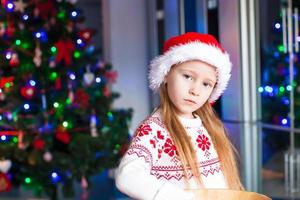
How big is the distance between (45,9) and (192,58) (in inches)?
95.4

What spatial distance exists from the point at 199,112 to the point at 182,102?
0.54 ft

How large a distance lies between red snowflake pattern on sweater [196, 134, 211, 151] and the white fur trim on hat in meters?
0.14

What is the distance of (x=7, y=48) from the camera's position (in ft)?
12.1

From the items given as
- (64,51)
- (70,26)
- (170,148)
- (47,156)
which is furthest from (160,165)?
(70,26)

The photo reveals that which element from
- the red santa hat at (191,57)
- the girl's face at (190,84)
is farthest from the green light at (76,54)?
the girl's face at (190,84)

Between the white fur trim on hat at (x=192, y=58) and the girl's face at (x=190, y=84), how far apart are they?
19 millimetres

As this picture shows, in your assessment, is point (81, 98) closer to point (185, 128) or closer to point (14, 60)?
point (14, 60)

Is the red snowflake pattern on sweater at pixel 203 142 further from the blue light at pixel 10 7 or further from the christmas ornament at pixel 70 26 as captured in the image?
the blue light at pixel 10 7

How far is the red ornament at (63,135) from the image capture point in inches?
147

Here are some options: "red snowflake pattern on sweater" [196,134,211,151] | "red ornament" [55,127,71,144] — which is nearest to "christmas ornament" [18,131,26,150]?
"red ornament" [55,127,71,144]

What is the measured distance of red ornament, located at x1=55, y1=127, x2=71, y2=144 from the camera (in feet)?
12.2

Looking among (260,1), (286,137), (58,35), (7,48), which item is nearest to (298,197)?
(286,137)

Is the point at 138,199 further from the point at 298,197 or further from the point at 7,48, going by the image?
the point at 298,197

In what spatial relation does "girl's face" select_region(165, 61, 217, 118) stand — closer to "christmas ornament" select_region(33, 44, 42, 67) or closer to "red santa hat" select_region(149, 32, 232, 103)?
"red santa hat" select_region(149, 32, 232, 103)
